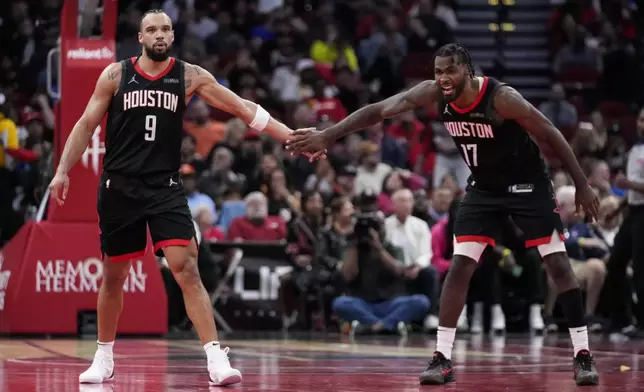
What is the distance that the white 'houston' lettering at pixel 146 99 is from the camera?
302 inches

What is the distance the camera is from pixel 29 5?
21.2 meters

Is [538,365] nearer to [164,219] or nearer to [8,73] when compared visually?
[164,219]

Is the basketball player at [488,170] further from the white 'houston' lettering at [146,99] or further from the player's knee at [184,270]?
the player's knee at [184,270]

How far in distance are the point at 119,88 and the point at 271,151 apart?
9.99 metres

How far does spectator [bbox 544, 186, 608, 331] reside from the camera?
593 inches

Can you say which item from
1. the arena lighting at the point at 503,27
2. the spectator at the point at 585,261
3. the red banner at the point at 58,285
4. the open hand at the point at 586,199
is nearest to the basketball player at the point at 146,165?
the open hand at the point at 586,199

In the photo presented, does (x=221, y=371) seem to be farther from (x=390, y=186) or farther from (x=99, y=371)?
(x=390, y=186)

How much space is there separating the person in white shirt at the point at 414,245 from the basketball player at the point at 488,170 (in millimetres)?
6246

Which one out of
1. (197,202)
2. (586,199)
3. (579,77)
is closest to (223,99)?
(586,199)

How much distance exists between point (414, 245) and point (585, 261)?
82.6 inches

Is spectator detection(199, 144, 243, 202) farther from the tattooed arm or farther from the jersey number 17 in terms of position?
the tattooed arm

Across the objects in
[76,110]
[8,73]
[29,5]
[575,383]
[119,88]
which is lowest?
[575,383]

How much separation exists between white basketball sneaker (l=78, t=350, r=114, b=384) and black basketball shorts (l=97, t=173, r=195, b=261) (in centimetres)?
62

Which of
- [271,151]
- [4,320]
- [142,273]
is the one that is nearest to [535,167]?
[142,273]
